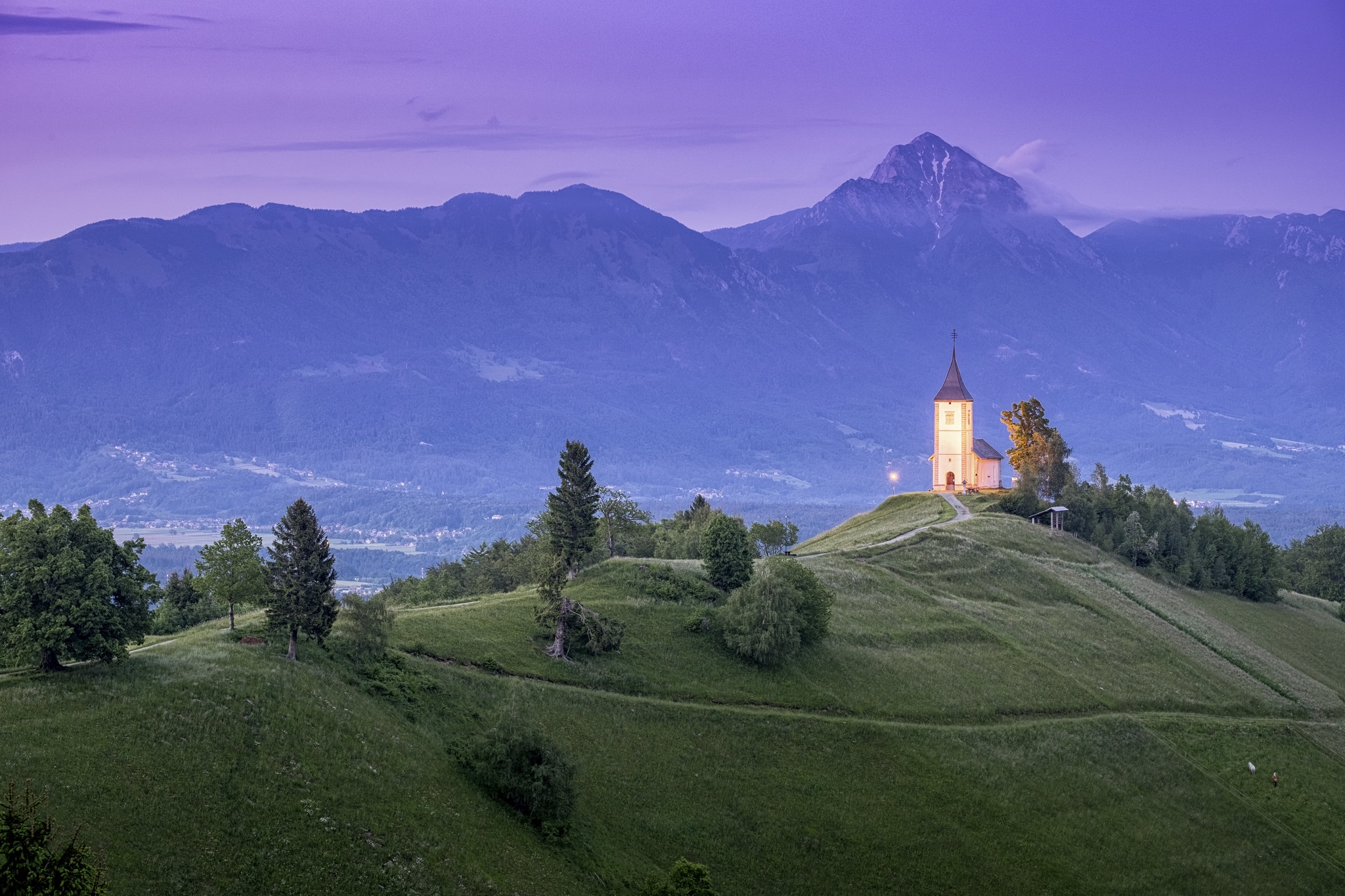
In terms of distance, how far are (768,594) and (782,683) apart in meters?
6.52

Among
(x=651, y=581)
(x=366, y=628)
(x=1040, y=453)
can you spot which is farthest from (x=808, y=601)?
(x=1040, y=453)

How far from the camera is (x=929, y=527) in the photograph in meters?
122

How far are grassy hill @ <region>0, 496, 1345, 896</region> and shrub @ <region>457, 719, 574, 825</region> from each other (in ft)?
3.68

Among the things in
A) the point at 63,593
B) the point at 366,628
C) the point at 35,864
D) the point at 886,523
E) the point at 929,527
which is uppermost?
the point at 886,523

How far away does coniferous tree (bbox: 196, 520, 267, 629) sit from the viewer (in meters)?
63.2

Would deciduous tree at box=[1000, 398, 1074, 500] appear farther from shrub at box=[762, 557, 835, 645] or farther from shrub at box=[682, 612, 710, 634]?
shrub at box=[682, 612, 710, 634]

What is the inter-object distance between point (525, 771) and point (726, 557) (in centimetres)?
3803

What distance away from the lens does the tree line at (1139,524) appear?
131125mm

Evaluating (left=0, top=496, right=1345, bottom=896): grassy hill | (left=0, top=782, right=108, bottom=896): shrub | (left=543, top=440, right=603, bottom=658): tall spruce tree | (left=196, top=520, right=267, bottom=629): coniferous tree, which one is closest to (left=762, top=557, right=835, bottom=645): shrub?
(left=0, top=496, right=1345, bottom=896): grassy hill

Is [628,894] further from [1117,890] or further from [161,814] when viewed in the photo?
[1117,890]

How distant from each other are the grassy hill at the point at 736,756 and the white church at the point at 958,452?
51864 millimetres

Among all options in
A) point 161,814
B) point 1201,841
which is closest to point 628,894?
point 161,814

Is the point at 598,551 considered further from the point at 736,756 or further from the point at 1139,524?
the point at 1139,524

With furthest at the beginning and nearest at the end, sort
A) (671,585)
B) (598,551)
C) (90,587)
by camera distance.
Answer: (598,551) → (671,585) → (90,587)
